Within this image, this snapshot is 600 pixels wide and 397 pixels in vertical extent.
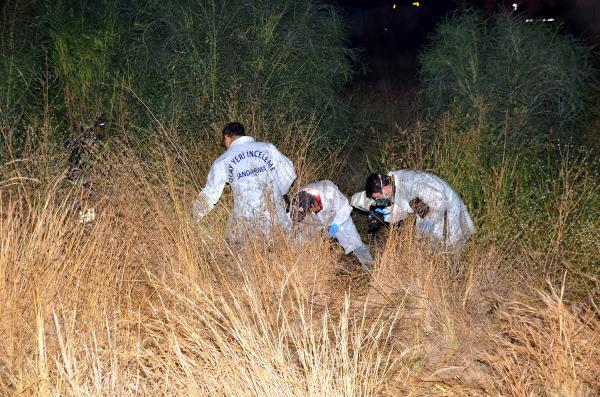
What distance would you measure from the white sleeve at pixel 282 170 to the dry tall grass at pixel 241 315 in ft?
2.50

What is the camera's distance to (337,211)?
782 cm

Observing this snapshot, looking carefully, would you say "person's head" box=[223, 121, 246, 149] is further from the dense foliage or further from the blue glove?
the dense foliage

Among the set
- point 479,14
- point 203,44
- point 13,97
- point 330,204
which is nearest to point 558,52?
point 479,14

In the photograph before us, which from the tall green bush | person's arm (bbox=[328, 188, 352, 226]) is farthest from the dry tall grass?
the tall green bush

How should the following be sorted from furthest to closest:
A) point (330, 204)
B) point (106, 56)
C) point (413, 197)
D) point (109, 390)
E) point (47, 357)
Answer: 1. point (106, 56)
2. point (330, 204)
3. point (413, 197)
4. point (47, 357)
5. point (109, 390)

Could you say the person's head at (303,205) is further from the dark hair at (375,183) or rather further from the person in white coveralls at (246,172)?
the dark hair at (375,183)

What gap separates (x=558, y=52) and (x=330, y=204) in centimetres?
514

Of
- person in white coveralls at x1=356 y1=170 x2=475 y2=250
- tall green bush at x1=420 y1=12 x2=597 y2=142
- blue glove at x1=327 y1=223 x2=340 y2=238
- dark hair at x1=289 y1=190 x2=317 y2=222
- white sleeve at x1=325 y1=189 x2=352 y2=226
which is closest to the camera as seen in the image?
dark hair at x1=289 y1=190 x2=317 y2=222

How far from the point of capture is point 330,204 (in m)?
7.64

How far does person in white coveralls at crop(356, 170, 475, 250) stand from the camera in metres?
6.87

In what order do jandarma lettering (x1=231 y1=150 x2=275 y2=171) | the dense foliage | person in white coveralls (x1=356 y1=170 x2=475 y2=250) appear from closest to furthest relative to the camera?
person in white coveralls (x1=356 y1=170 x2=475 y2=250)
jandarma lettering (x1=231 y1=150 x2=275 y2=171)
the dense foliage

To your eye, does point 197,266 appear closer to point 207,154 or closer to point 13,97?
point 207,154

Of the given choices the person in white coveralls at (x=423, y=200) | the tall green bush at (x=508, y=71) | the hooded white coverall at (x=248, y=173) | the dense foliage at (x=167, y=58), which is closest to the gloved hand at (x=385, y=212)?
the person in white coveralls at (x=423, y=200)

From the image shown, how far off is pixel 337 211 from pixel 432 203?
1019 millimetres
